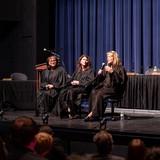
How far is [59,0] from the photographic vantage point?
1292 cm

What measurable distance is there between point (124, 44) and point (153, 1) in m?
1.29

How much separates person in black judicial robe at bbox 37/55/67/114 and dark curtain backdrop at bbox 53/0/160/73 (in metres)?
3.14

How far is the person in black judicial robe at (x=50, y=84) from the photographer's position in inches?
344

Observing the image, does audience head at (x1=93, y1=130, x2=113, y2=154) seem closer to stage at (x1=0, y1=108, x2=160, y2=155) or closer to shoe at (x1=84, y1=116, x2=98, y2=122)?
stage at (x1=0, y1=108, x2=160, y2=155)

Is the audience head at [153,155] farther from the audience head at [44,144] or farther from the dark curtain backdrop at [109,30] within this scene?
the dark curtain backdrop at [109,30]

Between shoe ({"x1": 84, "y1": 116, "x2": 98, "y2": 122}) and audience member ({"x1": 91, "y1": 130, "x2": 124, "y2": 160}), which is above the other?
audience member ({"x1": 91, "y1": 130, "x2": 124, "y2": 160})

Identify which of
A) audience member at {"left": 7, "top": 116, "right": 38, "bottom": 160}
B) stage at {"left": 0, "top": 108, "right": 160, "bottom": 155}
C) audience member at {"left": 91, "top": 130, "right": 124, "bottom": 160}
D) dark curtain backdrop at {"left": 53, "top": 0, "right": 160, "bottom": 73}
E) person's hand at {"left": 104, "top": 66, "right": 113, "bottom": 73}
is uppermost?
dark curtain backdrop at {"left": 53, "top": 0, "right": 160, "bottom": 73}

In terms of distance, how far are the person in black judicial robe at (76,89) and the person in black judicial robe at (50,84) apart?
0.17 metres

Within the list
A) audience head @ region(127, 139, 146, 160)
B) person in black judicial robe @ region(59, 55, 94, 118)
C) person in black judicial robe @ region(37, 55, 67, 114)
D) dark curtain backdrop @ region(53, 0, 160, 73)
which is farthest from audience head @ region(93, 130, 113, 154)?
dark curtain backdrop @ region(53, 0, 160, 73)

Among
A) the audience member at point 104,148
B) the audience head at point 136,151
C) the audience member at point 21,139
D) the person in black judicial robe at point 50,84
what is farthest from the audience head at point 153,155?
the person in black judicial robe at point 50,84

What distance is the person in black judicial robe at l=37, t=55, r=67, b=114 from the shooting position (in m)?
8.73

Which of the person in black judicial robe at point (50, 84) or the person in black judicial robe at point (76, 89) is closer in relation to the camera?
the person in black judicial robe at point (76, 89)

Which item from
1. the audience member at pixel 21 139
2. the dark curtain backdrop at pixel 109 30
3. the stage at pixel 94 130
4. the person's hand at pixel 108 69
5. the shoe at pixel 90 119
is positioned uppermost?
the dark curtain backdrop at pixel 109 30

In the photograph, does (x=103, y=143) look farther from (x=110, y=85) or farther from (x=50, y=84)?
(x=50, y=84)
